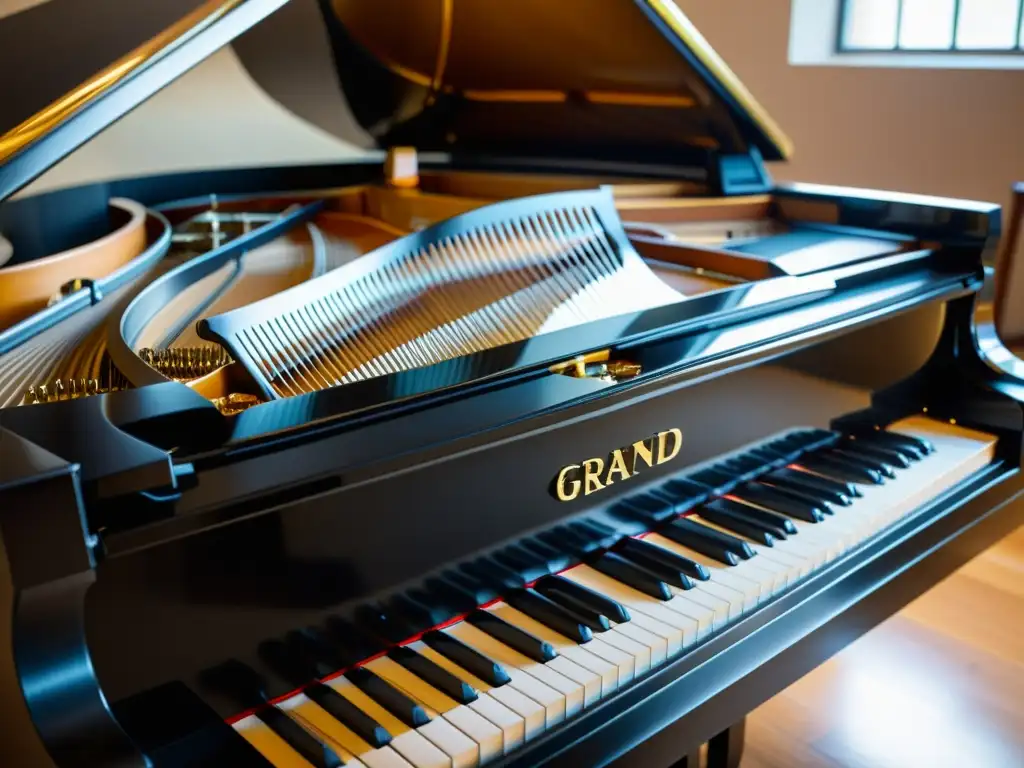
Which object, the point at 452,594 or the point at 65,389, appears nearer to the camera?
the point at 452,594

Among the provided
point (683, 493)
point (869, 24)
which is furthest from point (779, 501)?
point (869, 24)

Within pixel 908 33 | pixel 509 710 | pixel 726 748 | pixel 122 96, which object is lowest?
pixel 726 748

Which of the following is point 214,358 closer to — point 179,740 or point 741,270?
point 179,740

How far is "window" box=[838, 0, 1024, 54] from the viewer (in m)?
4.75

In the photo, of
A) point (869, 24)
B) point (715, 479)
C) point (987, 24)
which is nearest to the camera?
point (715, 479)

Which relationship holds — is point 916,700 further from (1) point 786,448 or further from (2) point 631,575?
(2) point 631,575

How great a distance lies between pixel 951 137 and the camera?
466 cm

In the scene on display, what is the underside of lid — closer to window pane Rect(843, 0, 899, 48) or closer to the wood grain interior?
the wood grain interior

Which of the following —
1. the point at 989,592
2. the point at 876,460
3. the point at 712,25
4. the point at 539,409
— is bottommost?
the point at 989,592

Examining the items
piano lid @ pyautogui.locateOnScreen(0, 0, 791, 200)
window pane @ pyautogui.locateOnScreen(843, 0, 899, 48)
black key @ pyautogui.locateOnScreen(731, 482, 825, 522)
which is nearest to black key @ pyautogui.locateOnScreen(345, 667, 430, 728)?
black key @ pyautogui.locateOnScreen(731, 482, 825, 522)

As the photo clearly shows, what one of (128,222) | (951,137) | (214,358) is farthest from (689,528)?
(951,137)

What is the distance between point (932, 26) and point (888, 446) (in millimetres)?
4008

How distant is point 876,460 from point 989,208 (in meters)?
0.63

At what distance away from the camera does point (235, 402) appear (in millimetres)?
1323
